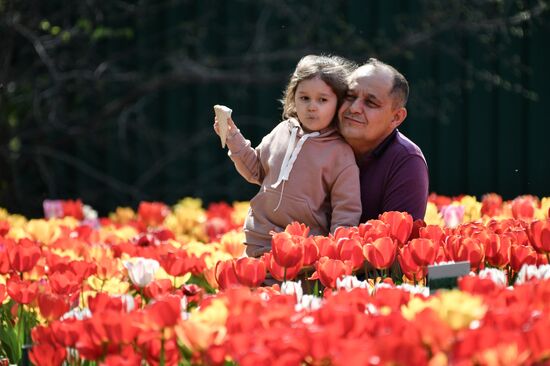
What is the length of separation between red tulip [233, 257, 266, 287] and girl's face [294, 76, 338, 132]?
3.33ft

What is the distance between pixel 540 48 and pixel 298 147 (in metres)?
3.95

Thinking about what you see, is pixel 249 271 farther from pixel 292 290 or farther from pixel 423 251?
pixel 423 251

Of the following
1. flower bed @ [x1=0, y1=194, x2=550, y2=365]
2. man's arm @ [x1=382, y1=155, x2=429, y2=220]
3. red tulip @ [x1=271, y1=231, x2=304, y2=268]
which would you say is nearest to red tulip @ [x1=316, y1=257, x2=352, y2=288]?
flower bed @ [x1=0, y1=194, x2=550, y2=365]

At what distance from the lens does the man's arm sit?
3115 millimetres

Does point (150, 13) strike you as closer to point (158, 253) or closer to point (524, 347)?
point (158, 253)

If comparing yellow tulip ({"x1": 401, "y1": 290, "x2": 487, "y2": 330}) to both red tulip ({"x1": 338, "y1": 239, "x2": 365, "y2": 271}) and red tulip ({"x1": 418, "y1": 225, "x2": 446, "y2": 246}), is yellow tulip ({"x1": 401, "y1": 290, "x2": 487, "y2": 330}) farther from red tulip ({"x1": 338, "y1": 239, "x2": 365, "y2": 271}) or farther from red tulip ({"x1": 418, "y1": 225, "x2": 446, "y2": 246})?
red tulip ({"x1": 418, "y1": 225, "x2": 446, "y2": 246})

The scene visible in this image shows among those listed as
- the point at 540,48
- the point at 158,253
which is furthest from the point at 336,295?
the point at 540,48

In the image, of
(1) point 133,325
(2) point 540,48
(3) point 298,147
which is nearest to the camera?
(1) point 133,325

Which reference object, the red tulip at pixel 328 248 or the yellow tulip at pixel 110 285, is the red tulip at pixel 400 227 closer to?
the red tulip at pixel 328 248

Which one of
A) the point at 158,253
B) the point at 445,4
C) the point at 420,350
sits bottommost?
the point at 158,253

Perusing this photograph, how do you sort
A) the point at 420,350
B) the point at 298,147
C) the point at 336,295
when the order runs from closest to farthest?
the point at 420,350, the point at 336,295, the point at 298,147

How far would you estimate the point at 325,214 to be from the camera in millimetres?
3225

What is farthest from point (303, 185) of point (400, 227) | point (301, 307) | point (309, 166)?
point (301, 307)

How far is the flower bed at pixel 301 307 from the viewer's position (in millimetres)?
1492
